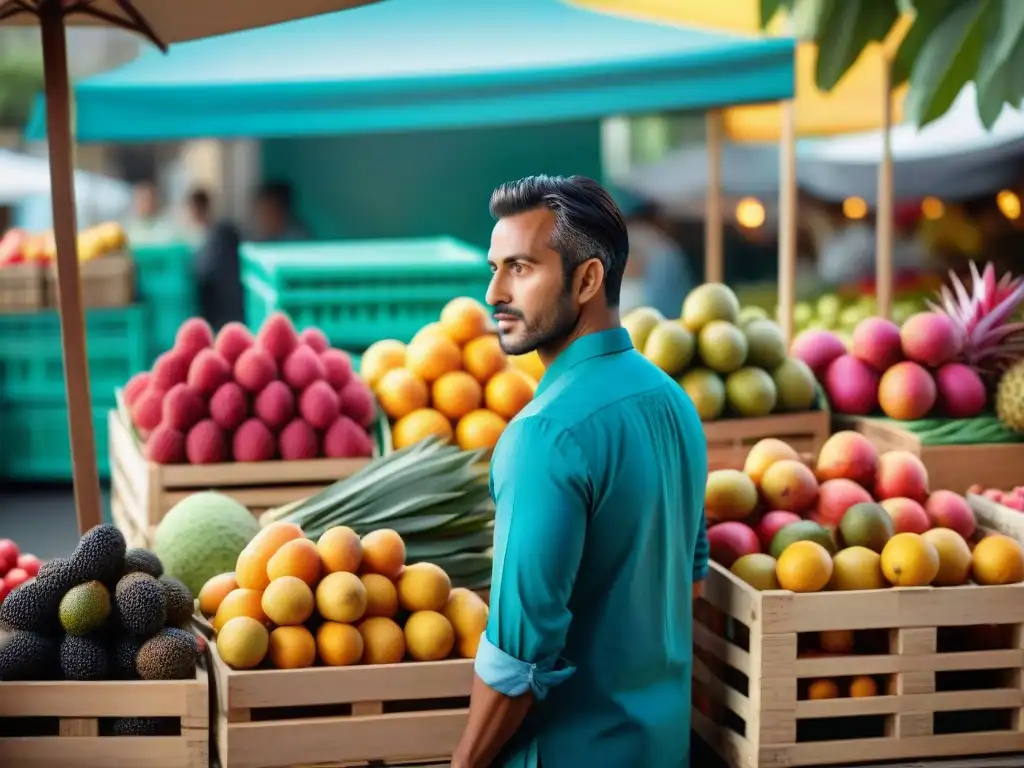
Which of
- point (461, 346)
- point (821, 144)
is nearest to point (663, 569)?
point (461, 346)

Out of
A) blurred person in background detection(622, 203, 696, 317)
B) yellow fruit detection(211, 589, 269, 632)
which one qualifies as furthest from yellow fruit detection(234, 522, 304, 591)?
blurred person in background detection(622, 203, 696, 317)

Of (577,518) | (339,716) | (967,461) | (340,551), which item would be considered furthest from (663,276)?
(577,518)

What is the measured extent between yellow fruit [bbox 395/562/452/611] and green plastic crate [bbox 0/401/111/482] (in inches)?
236

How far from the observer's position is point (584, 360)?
2.34 m

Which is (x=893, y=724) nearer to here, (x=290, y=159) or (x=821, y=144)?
(x=290, y=159)

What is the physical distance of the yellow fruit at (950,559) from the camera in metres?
3.11

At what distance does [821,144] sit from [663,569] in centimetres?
1410

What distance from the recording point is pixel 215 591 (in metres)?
3.09

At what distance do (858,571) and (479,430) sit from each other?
4.48 feet

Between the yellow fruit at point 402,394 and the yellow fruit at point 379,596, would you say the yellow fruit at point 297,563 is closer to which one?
the yellow fruit at point 379,596

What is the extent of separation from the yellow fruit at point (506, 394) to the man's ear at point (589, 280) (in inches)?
70.8

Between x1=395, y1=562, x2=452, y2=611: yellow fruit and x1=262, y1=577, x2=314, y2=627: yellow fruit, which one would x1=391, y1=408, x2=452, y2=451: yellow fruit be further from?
x1=262, y1=577, x2=314, y2=627: yellow fruit

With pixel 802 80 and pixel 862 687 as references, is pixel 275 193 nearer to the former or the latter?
pixel 802 80

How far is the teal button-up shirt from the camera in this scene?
2178mm
